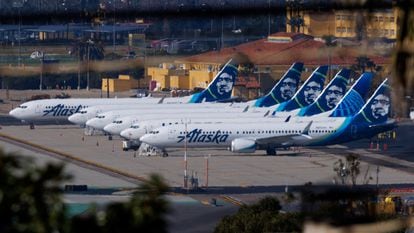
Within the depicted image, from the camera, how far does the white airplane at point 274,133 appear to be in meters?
41.9

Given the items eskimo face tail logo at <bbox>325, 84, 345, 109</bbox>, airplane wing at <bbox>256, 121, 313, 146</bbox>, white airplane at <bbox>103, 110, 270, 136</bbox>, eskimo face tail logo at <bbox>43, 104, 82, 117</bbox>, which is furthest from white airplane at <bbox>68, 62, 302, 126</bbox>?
airplane wing at <bbox>256, 121, 313, 146</bbox>

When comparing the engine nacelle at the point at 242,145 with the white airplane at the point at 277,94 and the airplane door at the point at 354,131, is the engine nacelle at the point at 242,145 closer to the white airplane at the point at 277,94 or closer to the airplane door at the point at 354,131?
the airplane door at the point at 354,131

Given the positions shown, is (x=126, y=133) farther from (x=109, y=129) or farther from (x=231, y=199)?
(x=231, y=199)

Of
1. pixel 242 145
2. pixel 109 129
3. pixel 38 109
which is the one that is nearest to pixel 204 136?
pixel 242 145

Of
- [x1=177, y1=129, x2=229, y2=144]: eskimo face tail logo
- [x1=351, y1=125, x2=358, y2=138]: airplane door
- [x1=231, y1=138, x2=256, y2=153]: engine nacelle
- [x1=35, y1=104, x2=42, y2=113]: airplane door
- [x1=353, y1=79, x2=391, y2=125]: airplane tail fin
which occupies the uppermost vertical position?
[x1=353, y1=79, x2=391, y2=125]: airplane tail fin

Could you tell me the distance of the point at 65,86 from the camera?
59.7 metres

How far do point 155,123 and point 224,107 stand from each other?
4.45 meters

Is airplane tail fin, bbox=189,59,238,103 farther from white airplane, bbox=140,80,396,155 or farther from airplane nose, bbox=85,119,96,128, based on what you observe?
white airplane, bbox=140,80,396,155

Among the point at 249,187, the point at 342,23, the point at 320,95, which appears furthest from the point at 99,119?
the point at 342,23

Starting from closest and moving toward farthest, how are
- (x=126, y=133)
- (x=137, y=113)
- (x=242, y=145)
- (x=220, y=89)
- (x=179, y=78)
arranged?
1. (x=242, y=145)
2. (x=126, y=133)
3. (x=137, y=113)
4. (x=220, y=89)
5. (x=179, y=78)

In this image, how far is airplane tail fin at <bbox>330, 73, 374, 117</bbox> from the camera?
44.7 m

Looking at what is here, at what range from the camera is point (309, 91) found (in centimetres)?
5031

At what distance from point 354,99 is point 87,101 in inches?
472

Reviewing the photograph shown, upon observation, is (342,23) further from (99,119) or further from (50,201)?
(99,119)
